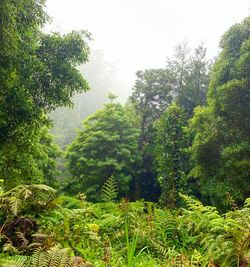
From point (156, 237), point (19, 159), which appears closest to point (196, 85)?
point (19, 159)

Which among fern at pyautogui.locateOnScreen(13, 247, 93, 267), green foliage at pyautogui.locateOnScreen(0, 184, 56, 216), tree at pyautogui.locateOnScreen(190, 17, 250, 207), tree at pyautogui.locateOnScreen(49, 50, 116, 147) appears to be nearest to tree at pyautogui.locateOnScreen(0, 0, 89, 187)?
green foliage at pyautogui.locateOnScreen(0, 184, 56, 216)

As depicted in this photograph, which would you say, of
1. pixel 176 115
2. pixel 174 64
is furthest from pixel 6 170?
pixel 174 64

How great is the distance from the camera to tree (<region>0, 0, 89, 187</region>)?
324 inches

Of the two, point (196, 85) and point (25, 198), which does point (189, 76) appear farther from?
point (25, 198)

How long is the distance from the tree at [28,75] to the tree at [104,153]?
11.8 metres

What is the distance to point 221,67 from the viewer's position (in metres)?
15.8

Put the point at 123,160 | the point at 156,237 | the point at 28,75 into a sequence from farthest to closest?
the point at 123,160 → the point at 28,75 → the point at 156,237

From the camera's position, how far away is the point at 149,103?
88.3ft

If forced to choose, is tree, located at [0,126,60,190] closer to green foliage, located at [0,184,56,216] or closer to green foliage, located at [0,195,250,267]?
green foliage, located at [0,195,250,267]

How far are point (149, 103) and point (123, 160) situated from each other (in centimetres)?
598

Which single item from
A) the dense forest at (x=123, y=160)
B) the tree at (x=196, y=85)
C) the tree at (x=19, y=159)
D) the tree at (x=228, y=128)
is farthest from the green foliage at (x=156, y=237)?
the tree at (x=196, y=85)

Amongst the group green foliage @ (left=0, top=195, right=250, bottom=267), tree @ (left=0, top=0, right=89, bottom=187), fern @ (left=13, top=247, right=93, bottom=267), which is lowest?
fern @ (left=13, top=247, right=93, bottom=267)

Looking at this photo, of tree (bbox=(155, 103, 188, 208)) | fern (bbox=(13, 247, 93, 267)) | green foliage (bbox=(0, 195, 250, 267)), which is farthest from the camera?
tree (bbox=(155, 103, 188, 208))

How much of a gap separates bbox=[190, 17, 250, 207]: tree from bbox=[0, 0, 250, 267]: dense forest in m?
0.05
